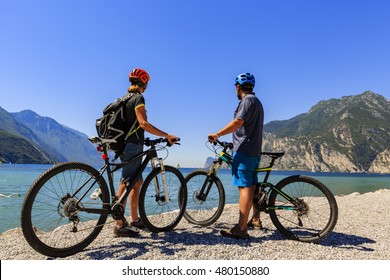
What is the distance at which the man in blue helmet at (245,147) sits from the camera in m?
5.35

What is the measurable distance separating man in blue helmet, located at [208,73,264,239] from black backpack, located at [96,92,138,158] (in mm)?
1775

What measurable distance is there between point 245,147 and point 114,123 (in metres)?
2.57

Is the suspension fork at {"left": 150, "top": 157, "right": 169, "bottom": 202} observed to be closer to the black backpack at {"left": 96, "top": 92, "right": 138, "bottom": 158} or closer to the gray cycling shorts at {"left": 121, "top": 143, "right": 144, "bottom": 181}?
the gray cycling shorts at {"left": 121, "top": 143, "right": 144, "bottom": 181}

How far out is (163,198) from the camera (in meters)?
5.89

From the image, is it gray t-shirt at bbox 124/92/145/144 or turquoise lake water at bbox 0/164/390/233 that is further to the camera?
turquoise lake water at bbox 0/164/390/233

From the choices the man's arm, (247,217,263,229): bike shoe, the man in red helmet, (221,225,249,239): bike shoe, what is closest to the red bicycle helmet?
the man in red helmet

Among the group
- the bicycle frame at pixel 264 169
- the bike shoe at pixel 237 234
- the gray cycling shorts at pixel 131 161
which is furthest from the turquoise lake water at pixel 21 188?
the bike shoe at pixel 237 234

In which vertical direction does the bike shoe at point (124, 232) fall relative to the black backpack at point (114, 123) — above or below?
below

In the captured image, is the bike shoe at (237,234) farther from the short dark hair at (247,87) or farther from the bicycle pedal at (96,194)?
the short dark hair at (247,87)

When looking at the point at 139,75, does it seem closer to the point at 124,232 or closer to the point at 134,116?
the point at 134,116

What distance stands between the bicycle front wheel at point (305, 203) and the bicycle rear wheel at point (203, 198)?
1405mm

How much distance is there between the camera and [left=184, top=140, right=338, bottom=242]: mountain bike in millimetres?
5445
